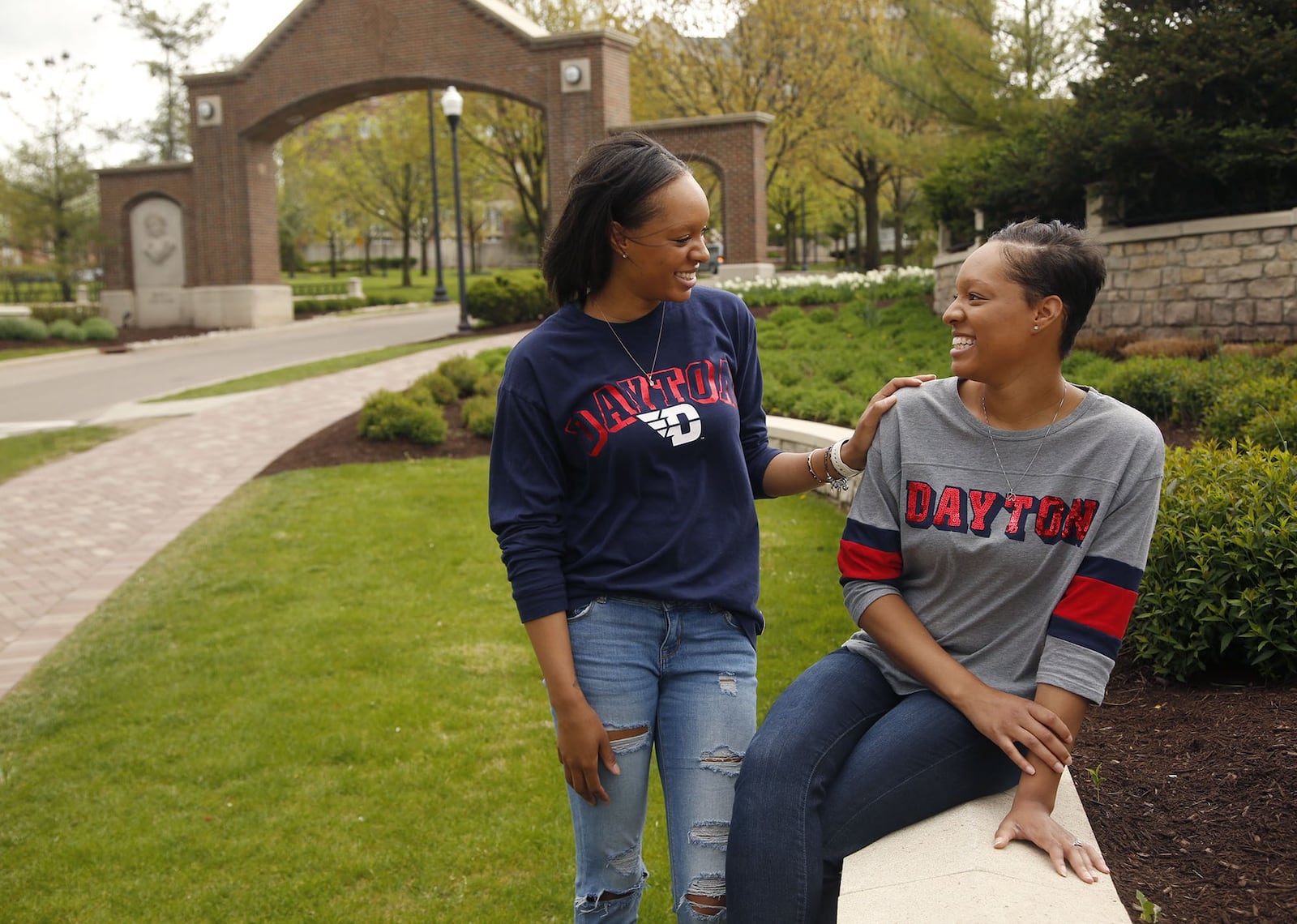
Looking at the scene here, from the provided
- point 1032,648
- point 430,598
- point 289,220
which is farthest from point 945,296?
point 289,220

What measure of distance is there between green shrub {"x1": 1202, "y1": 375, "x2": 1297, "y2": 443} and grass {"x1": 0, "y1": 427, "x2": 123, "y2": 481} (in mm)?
9991

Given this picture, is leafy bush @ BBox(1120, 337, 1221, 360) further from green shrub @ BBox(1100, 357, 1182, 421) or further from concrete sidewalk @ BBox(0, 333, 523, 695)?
concrete sidewalk @ BBox(0, 333, 523, 695)

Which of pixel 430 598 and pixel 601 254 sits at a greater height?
pixel 601 254

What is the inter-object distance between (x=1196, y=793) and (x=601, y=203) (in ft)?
6.43

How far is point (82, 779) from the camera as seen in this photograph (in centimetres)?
445

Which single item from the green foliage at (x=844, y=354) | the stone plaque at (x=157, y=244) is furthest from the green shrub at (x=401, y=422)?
the stone plaque at (x=157, y=244)

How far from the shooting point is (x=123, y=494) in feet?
32.0

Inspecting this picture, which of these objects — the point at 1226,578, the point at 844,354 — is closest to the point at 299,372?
the point at 844,354

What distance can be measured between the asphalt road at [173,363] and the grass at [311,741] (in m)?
9.11

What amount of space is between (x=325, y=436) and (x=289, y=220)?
44.4 meters

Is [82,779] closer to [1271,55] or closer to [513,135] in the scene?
[1271,55]

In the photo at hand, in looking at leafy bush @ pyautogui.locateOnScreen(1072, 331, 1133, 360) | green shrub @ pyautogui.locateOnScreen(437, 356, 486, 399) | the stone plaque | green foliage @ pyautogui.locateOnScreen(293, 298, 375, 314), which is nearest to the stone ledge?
leafy bush @ pyautogui.locateOnScreen(1072, 331, 1133, 360)

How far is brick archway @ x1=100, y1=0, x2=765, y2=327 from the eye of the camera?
82.1ft

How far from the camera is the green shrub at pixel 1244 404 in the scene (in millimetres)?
5520
